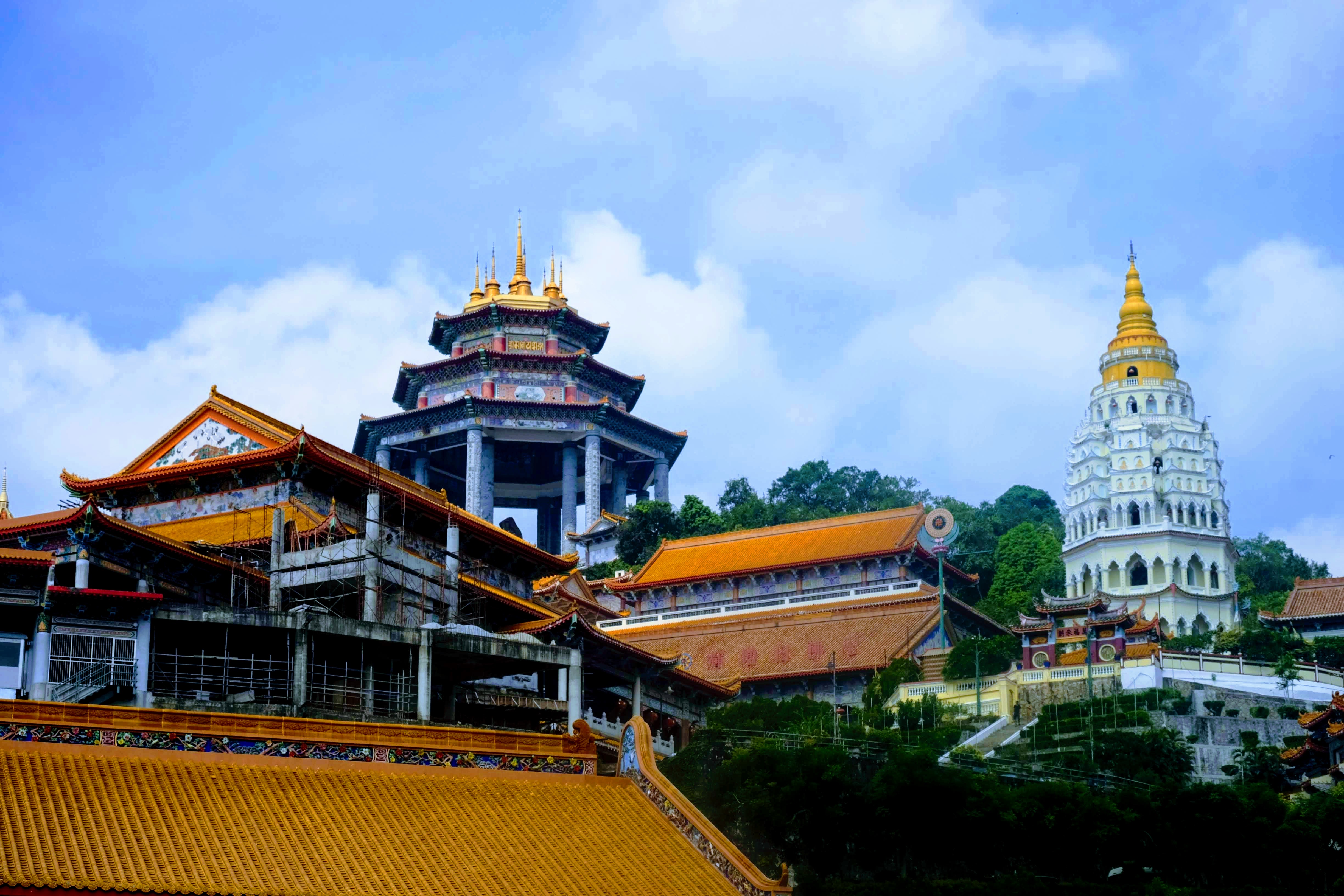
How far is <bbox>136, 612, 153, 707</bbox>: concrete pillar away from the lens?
3203 centimetres

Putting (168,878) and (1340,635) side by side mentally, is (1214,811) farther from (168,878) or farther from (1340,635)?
(1340,635)

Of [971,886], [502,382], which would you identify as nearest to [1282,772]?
[971,886]

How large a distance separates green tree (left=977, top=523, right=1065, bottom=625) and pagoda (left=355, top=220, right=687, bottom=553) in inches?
625

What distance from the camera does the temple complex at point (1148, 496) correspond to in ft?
267

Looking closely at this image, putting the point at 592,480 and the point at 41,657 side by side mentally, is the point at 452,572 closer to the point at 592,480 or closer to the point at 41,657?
the point at 41,657

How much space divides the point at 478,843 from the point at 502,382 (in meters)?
60.6

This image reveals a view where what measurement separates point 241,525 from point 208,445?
9.70 feet

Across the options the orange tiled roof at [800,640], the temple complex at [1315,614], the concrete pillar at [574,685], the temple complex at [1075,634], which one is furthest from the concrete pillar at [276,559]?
the temple complex at [1315,614]

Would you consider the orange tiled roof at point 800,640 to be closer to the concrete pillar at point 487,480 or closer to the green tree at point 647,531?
the green tree at point 647,531

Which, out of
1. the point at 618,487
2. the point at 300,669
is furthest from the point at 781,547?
the point at 300,669

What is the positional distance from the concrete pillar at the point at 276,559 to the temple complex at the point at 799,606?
21.6 m

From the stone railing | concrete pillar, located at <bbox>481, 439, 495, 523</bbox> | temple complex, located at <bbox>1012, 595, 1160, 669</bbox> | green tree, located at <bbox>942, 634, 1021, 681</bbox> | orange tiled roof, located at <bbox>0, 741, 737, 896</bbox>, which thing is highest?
concrete pillar, located at <bbox>481, 439, 495, 523</bbox>

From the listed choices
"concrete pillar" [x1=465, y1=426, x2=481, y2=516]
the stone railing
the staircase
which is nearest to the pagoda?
"concrete pillar" [x1=465, y1=426, x2=481, y2=516]

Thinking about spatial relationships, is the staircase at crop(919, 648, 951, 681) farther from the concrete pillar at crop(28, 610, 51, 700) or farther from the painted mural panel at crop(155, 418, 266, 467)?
the concrete pillar at crop(28, 610, 51, 700)
